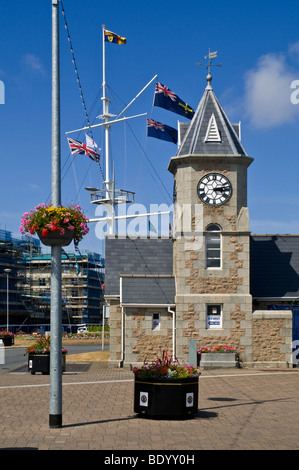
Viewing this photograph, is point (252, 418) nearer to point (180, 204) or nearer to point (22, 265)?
point (180, 204)

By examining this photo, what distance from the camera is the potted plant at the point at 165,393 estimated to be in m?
13.5

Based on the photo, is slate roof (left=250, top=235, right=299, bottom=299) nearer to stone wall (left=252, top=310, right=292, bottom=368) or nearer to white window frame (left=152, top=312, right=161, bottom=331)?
stone wall (left=252, top=310, right=292, bottom=368)

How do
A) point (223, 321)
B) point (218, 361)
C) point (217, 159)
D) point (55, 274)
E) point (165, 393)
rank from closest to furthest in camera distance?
point (55, 274) → point (165, 393) → point (218, 361) → point (223, 321) → point (217, 159)

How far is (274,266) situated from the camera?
103ft

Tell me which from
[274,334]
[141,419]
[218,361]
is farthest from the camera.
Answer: [274,334]

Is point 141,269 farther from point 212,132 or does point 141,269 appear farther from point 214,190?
point 212,132

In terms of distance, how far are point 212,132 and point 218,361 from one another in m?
10.2

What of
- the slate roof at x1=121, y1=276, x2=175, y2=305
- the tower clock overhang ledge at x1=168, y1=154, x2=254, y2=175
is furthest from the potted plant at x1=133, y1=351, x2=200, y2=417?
the tower clock overhang ledge at x1=168, y1=154, x2=254, y2=175

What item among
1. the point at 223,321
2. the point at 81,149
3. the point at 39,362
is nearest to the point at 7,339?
the point at 81,149

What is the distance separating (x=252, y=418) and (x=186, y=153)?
1651cm

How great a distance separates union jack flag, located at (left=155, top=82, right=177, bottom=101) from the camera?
112 feet

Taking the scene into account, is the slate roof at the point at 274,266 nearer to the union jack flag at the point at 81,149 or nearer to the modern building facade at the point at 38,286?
the union jack flag at the point at 81,149

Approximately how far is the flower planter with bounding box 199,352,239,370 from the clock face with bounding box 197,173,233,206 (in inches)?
258

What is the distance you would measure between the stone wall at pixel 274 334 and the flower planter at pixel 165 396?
14480 millimetres
